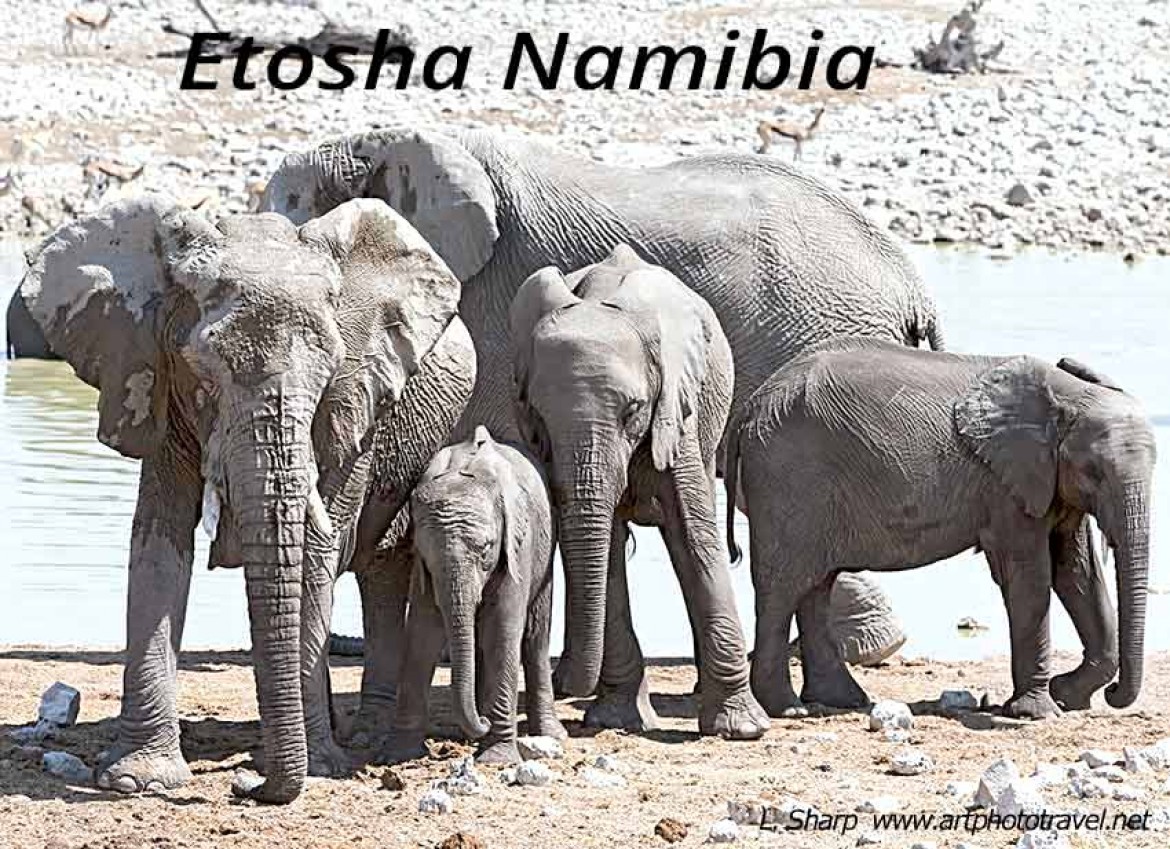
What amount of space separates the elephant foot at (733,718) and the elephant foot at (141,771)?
5.30 ft

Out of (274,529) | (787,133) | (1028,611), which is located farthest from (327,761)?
(787,133)

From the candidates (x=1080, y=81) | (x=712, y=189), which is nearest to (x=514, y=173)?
(x=712, y=189)

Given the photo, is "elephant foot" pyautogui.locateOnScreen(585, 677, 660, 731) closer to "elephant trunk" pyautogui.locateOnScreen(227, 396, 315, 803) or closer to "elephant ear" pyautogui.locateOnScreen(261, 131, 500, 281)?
"elephant trunk" pyautogui.locateOnScreen(227, 396, 315, 803)

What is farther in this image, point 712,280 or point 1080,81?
point 1080,81

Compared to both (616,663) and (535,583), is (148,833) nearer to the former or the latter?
(535,583)

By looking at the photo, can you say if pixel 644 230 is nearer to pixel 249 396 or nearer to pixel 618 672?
pixel 618 672

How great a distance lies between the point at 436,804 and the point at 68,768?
1.05 metres

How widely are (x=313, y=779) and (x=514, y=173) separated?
3.48 m

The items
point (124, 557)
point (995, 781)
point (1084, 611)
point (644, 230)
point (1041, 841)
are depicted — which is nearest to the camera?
point (1041, 841)

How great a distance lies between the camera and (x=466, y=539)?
7.37 m

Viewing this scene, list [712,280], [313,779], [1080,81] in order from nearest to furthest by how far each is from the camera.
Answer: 1. [313,779]
2. [712,280]
3. [1080,81]

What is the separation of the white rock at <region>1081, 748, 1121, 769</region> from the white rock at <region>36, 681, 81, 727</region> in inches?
107

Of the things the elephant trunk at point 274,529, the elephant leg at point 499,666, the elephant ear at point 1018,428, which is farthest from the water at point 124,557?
the elephant trunk at point 274,529

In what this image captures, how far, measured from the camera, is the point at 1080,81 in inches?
1374
